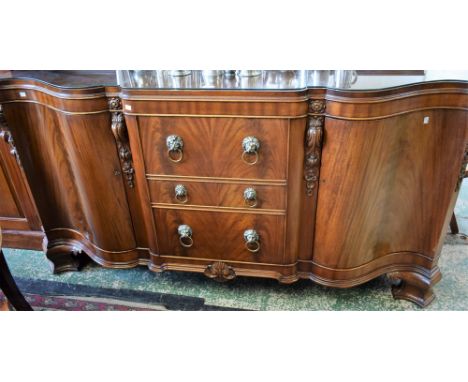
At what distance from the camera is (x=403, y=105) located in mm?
974

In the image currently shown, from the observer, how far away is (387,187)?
112cm

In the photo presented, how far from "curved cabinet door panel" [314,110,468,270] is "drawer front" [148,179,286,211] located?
0.16m

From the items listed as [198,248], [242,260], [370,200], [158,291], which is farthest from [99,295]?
[370,200]

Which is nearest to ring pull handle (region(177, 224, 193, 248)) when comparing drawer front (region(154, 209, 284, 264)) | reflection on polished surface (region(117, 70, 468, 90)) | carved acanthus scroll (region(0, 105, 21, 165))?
drawer front (region(154, 209, 284, 264))

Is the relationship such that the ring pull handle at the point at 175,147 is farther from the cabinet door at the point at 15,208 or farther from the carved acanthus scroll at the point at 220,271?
the cabinet door at the point at 15,208

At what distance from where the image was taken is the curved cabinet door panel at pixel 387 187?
3.32 ft

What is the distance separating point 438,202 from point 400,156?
23cm

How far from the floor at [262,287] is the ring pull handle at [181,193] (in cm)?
45

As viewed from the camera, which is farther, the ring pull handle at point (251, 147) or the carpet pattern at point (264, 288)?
the carpet pattern at point (264, 288)

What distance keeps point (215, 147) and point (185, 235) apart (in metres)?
0.36

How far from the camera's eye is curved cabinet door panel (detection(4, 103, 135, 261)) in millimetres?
1156

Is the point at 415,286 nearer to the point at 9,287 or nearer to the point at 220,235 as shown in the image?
the point at 220,235

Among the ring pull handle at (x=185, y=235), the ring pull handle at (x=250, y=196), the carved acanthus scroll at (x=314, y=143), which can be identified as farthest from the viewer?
the ring pull handle at (x=185, y=235)

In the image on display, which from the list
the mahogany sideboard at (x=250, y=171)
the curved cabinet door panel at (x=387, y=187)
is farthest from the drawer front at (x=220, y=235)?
the curved cabinet door panel at (x=387, y=187)
